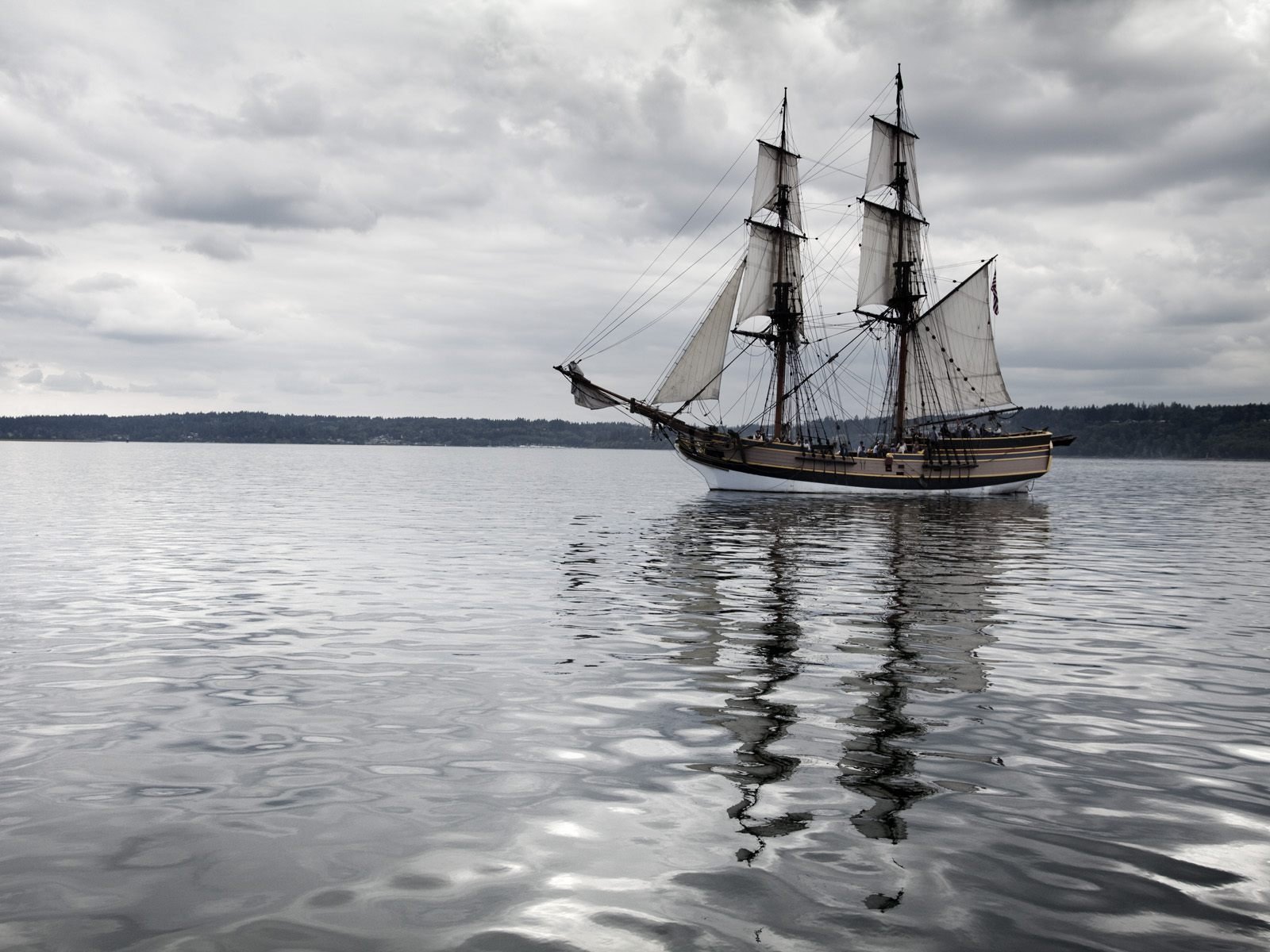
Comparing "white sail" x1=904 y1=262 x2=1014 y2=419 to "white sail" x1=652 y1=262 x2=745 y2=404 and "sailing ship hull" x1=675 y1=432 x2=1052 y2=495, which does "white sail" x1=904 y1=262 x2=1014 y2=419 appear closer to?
"sailing ship hull" x1=675 y1=432 x2=1052 y2=495

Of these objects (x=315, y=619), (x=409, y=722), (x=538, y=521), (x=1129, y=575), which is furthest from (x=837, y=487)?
(x=409, y=722)

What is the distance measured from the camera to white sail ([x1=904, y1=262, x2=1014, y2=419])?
3219 inches

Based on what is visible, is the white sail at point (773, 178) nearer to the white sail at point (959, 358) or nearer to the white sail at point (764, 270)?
the white sail at point (764, 270)

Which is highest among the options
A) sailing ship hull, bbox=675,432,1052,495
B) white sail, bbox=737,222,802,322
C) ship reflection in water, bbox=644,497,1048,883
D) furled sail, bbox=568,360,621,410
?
white sail, bbox=737,222,802,322

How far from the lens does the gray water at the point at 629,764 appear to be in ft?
19.8

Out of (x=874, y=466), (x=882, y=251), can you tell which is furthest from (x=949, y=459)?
(x=882, y=251)

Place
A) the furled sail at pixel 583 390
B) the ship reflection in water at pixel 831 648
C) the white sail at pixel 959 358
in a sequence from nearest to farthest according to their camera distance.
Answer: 1. the ship reflection in water at pixel 831 648
2. the furled sail at pixel 583 390
3. the white sail at pixel 959 358

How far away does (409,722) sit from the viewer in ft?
34.8

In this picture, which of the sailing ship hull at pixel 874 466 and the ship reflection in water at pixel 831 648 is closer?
the ship reflection in water at pixel 831 648

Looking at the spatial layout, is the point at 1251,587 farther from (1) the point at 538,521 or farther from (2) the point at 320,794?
(1) the point at 538,521

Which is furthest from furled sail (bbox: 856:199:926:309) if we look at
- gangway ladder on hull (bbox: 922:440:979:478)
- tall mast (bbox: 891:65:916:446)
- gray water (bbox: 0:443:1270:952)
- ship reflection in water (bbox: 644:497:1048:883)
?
gray water (bbox: 0:443:1270:952)

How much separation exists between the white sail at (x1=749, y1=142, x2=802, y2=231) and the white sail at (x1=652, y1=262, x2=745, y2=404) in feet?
38.6

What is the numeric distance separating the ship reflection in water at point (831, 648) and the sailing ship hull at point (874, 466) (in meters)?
35.7

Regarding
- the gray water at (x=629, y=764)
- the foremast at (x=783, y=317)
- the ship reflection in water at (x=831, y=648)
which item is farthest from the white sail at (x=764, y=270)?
the gray water at (x=629, y=764)
